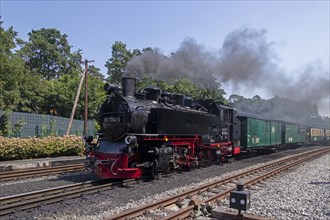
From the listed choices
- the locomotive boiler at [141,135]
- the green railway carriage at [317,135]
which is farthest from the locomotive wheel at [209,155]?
the green railway carriage at [317,135]

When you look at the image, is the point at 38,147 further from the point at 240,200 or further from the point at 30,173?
the point at 240,200

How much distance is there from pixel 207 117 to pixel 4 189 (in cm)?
812

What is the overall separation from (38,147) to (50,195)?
9.85m

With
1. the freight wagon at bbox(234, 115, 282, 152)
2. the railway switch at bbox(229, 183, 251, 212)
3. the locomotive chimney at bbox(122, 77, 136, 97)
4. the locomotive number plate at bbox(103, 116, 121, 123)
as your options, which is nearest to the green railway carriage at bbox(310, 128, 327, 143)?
the freight wagon at bbox(234, 115, 282, 152)

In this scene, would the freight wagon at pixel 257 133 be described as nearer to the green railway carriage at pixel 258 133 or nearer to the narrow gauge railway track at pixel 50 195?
the green railway carriage at pixel 258 133

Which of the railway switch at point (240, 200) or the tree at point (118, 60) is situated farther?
the tree at point (118, 60)

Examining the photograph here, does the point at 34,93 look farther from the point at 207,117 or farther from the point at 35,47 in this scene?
the point at 35,47

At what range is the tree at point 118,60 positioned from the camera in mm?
44906

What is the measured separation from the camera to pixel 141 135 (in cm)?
A: 1012

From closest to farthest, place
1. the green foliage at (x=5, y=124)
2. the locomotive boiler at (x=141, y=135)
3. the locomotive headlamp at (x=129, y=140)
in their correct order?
1. the locomotive headlamp at (x=129, y=140)
2. the locomotive boiler at (x=141, y=135)
3. the green foliage at (x=5, y=124)

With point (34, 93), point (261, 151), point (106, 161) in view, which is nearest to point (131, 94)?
point (106, 161)

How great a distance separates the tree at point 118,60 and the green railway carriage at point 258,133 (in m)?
24.2

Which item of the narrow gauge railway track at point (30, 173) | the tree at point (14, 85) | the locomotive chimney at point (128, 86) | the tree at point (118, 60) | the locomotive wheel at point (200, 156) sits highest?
the tree at point (118, 60)

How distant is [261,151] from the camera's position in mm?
24375
